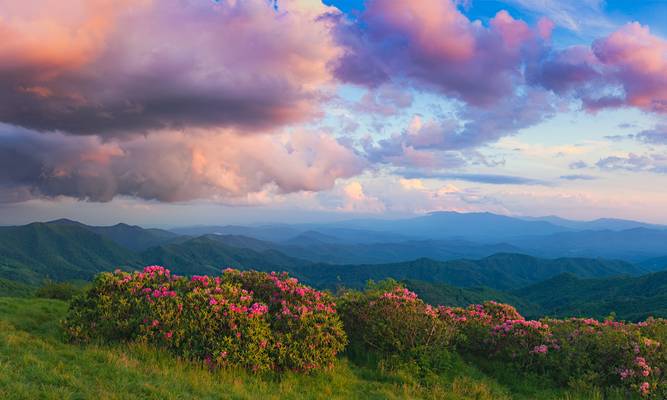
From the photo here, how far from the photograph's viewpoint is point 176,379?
378 inches

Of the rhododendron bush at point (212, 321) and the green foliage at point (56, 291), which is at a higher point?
the rhododendron bush at point (212, 321)

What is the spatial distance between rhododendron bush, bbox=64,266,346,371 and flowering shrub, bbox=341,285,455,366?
1.25m

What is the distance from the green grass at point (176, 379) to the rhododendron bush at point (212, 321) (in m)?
0.47

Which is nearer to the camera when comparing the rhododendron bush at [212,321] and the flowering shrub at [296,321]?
the rhododendron bush at [212,321]

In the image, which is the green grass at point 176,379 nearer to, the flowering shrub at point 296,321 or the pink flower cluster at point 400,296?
the flowering shrub at point 296,321

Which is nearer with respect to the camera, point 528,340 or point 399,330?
point 399,330

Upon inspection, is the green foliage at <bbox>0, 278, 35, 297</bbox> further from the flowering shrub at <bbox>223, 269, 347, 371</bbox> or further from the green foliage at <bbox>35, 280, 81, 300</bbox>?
the flowering shrub at <bbox>223, 269, 347, 371</bbox>

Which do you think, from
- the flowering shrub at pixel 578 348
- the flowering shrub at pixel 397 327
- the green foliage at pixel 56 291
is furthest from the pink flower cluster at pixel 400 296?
the green foliage at pixel 56 291

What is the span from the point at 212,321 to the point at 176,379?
2.35 metres

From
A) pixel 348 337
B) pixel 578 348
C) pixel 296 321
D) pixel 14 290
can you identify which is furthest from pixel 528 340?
pixel 14 290

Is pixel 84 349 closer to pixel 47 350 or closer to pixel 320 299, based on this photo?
pixel 47 350

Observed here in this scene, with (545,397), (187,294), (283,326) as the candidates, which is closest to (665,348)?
(545,397)

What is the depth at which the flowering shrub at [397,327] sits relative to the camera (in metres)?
13.9

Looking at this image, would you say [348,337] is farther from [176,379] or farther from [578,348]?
[578,348]
